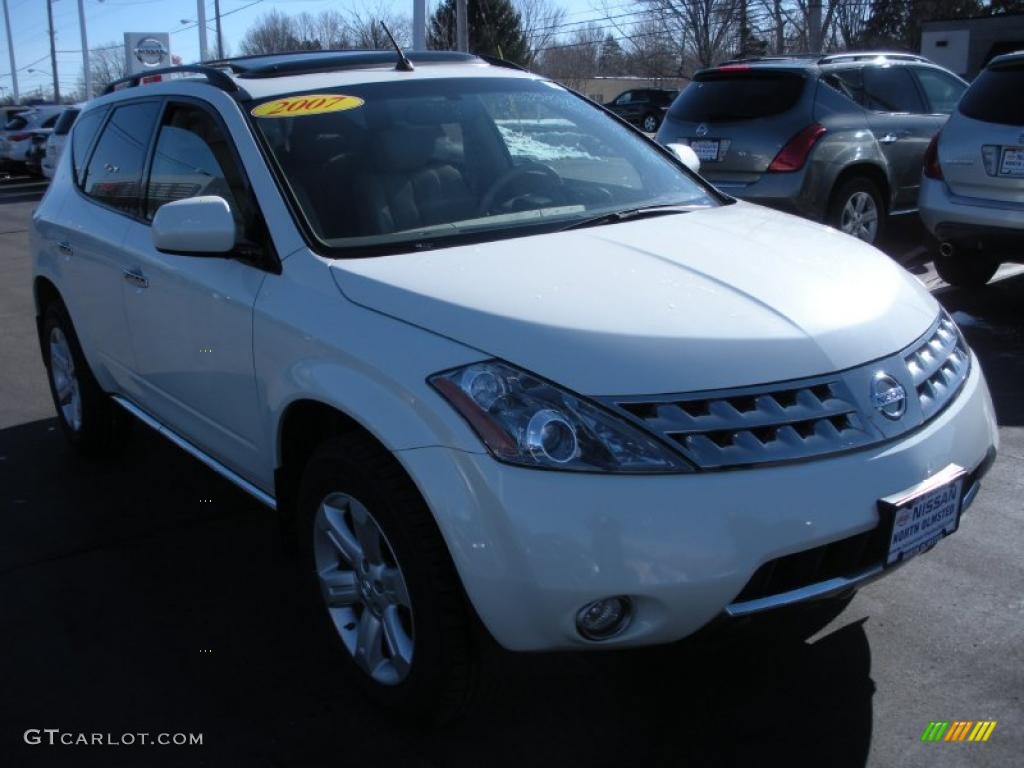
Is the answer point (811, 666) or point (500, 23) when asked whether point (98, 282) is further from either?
point (500, 23)

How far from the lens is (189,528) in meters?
4.40

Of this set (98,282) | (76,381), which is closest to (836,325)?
(98,282)

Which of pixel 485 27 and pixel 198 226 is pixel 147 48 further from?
pixel 198 226

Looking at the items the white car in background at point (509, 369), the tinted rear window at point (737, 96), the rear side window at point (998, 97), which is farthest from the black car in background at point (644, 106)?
the white car in background at point (509, 369)

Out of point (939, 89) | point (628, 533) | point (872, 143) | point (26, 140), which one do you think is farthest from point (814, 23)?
point (628, 533)

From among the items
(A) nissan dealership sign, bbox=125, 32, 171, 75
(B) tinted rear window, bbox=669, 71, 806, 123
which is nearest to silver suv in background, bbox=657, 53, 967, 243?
(B) tinted rear window, bbox=669, 71, 806, 123

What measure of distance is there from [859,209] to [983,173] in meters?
1.63

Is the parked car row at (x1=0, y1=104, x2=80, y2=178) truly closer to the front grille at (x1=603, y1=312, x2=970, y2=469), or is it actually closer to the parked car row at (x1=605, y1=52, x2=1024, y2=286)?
the parked car row at (x1=605, y1=52, x2=1024, y2=286)

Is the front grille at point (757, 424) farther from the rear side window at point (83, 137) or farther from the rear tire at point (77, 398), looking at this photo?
the rear side window at point (83, 137)

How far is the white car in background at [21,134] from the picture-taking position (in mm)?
25617

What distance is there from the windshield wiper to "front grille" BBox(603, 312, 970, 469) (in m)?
1.12

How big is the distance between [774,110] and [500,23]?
41.3 m

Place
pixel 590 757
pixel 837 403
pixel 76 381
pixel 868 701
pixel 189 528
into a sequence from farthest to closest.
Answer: pixel 76 381 < pixel 189 528 < pixel 868 701 < pixel 590 757 < pixel 837 403

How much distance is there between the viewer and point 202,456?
3984mm
